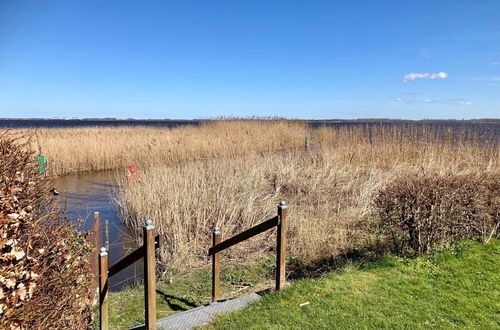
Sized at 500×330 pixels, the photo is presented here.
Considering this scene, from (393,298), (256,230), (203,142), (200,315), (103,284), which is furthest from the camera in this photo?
(203,142)

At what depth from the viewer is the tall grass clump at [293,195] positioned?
21.4 feet

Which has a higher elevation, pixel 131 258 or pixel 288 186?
pixel 131 258

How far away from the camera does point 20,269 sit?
2.17 meters

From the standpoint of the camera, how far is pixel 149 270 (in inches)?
136

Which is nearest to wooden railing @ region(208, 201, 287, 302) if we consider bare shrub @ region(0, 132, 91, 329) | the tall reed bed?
bare shrub @ region(0, 132, 91, 329)

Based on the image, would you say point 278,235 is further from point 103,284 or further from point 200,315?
point 103,284

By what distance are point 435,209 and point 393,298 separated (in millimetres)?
1548

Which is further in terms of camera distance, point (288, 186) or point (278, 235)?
point (288, 186)

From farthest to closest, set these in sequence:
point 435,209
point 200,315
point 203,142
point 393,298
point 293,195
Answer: point 203,142 < point 293,195 < point 435,209 < point 393,298 < point 200,315

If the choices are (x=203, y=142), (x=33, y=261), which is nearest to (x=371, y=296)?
(x=33, y=261)

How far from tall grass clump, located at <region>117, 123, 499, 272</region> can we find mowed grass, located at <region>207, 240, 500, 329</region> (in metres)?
1.24

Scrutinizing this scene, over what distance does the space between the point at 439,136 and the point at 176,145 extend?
429 inches

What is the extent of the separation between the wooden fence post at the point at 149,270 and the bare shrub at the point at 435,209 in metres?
3.27

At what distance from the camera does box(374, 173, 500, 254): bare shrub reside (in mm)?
4848
